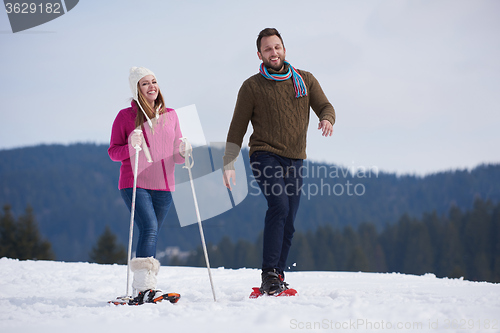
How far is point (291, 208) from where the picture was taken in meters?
3.52

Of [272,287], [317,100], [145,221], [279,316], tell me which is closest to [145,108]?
[145,221]

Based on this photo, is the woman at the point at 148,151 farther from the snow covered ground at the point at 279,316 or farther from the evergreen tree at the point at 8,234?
the evergreen tree at the point at 8,234

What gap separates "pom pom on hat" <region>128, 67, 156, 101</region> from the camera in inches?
144

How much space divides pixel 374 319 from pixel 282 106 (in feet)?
5.76

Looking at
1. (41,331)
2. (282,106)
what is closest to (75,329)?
(41,331)

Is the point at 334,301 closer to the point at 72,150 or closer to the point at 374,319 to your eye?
the point at 374,319

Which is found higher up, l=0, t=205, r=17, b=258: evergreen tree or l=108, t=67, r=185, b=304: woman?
l=108, t=67, r=185, b=304: woman

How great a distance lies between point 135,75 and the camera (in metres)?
3.68

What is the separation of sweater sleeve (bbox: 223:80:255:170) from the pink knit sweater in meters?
0.43

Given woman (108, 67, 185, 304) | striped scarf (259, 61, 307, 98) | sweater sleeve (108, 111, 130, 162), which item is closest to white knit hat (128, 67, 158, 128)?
woman (108, 67, 185, 304)

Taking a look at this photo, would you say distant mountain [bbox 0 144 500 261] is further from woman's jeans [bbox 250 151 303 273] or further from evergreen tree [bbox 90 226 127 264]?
woman's jeans [bbox 250 151 303 273]

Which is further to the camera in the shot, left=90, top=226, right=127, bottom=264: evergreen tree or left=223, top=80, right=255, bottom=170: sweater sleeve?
left=90, top=226, right=127, bottom=264: evergreen tree

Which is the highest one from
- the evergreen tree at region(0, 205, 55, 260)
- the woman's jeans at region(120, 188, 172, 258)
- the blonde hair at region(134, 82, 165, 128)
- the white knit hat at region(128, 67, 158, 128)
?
the white knit hat at region(128, 67, 158, 128)

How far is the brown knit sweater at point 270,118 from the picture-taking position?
11.4 feet
